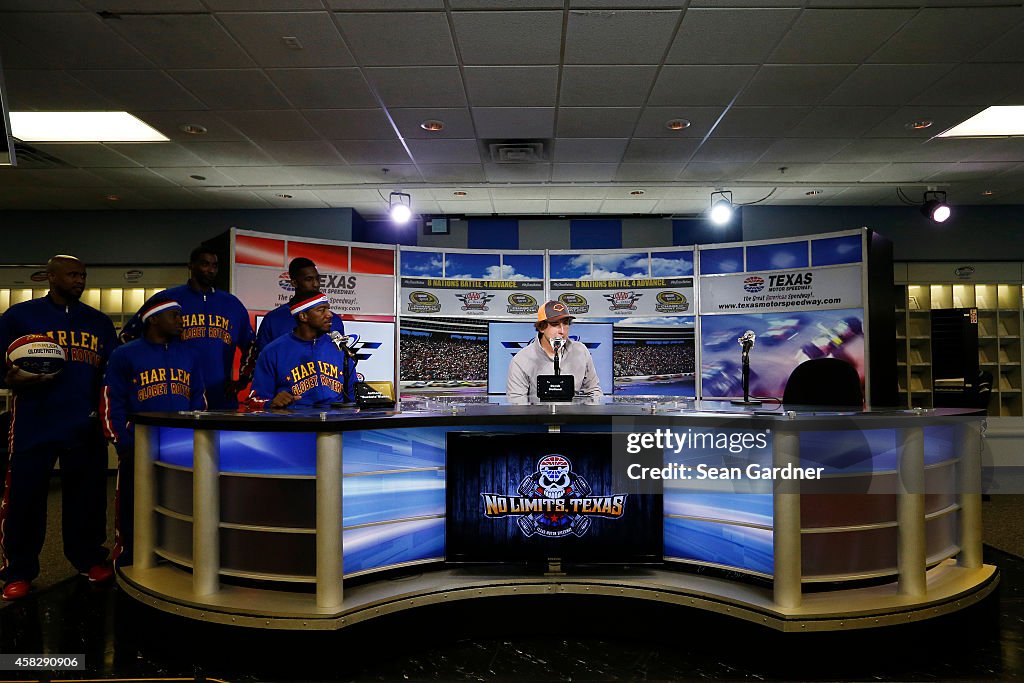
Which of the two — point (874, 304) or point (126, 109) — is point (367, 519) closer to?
point (126, 109)

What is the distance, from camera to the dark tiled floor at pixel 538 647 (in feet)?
8.04

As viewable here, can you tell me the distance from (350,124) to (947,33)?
4.27m

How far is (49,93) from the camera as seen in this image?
464 cm

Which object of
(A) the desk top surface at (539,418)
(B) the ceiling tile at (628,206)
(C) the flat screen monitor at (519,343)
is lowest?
(A) the desk top surface at (539,418)

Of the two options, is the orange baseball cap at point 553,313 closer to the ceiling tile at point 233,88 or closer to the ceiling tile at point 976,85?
the ceiling tile at point 233,88

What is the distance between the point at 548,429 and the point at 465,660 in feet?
3.49

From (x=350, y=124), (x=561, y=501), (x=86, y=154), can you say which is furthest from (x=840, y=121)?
(x=86, y=154)

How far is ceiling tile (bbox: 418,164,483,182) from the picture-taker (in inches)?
249

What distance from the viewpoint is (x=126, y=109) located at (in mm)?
4906

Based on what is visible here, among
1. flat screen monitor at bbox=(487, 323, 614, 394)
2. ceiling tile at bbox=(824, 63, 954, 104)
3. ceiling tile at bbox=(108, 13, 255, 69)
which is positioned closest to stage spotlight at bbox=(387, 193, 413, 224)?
flat screen monitor at bbox=(487, 323, 614, 394)

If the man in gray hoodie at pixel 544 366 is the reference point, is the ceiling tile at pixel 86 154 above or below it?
above

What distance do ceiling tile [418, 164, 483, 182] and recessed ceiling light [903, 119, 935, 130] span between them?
152 inches

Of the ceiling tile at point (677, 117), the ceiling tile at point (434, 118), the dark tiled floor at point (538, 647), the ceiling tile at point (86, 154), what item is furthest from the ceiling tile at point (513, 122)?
the dark tiled floor at point (538, 647)

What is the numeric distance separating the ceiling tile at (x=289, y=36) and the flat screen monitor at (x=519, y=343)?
4.13m
